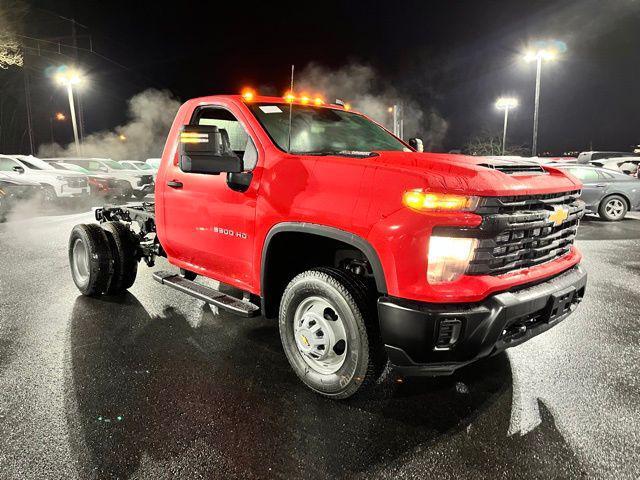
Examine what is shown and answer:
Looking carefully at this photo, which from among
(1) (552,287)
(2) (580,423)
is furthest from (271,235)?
(2) (580,423)

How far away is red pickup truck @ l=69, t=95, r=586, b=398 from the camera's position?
2.48 metres

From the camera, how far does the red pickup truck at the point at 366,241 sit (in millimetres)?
2479

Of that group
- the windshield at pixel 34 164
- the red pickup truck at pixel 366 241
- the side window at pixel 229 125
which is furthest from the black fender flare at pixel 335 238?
the windshield at pixel 34 164

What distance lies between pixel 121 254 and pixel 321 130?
2.65 metres

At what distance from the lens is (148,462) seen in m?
2.40

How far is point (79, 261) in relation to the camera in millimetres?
5445

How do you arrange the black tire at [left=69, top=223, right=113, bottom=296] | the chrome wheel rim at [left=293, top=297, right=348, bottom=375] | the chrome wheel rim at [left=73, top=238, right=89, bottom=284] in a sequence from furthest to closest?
the chrome wheel rim at [left=73, top=238, right=89, bottom=284] → the black tire at [left=69, top=223, right=113, bottom=296] → the chrome wheel rim at [left=293, top=297, right=348, bottom=375]

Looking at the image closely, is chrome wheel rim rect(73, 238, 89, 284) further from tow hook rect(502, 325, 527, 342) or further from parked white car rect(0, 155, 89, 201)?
parked white car rect(0, 155, 89, 201)

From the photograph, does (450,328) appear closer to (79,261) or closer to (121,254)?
(121,254)

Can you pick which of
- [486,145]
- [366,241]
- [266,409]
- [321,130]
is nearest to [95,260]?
[321,130]

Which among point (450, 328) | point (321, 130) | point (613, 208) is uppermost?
point (321, 130)

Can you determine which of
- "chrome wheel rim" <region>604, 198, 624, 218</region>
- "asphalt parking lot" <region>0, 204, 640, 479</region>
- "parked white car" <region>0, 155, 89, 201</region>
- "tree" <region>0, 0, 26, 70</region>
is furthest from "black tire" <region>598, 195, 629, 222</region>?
"tree" <region>0, 0, 26, 70</region>

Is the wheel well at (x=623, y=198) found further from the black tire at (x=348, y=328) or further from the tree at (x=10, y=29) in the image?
the tree at (x=10, y=29)

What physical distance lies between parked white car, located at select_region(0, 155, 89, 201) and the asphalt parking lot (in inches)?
411
